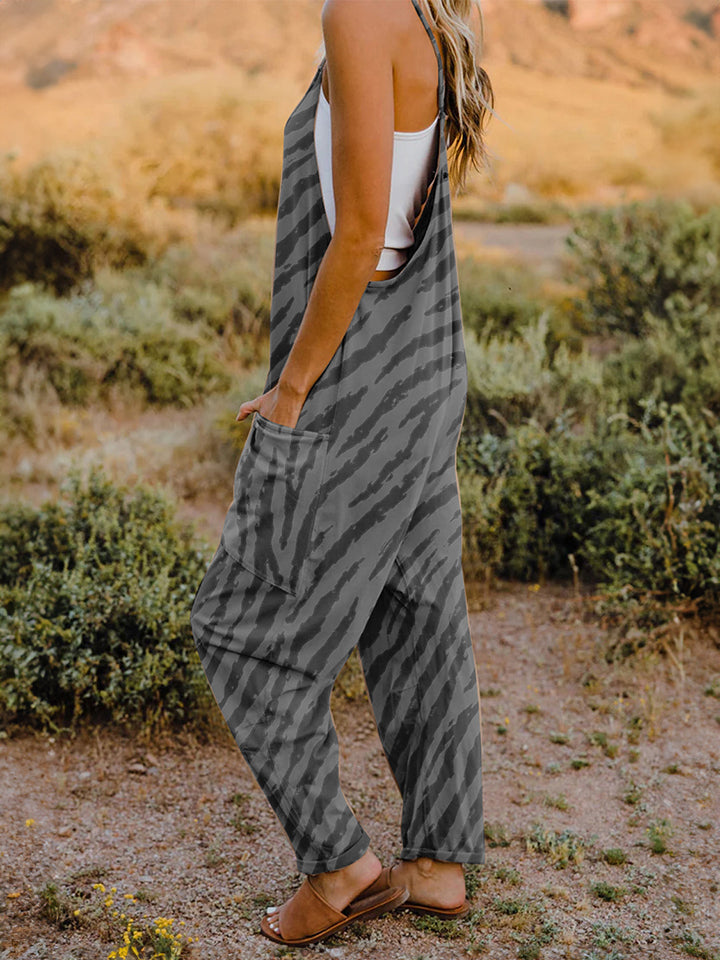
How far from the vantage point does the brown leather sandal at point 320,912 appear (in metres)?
1.83

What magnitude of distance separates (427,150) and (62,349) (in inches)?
181

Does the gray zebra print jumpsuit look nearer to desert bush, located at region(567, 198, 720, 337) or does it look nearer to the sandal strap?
the sandal strap

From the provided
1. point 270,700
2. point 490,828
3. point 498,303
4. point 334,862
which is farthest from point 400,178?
point 498,303

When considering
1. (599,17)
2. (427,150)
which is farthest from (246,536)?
(599,17)

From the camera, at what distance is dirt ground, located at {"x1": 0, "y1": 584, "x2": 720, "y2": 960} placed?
6.44 feet

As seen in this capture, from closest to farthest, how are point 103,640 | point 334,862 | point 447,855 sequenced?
point 334,862
point 447,855
point 103,640

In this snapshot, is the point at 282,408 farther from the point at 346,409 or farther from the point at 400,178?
the point at 400,178

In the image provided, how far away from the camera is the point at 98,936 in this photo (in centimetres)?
194

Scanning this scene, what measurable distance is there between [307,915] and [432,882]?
269mm

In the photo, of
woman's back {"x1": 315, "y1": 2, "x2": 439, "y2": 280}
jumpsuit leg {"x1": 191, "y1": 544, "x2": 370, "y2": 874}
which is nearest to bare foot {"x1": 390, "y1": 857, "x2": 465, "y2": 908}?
jumpsuit leg {"x1": 191, "y1": 544, "x2": 370, "y2": 874}

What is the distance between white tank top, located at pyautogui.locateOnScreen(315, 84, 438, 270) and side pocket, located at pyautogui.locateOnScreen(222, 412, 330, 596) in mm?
336

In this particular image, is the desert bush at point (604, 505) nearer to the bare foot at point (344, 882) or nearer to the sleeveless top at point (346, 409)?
the bare foot at point (344, 882)

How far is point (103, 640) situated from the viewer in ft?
9.48

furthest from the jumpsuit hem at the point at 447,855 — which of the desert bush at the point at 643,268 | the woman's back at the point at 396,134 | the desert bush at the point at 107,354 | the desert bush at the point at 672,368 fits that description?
the desert bush at the point at 643,268
